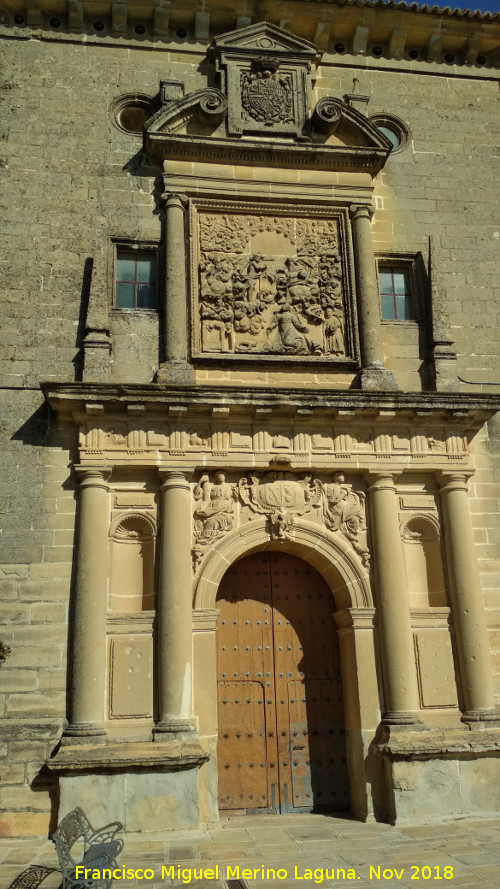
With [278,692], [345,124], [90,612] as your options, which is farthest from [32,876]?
[345,124]

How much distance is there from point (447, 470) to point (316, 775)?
3.47 meters

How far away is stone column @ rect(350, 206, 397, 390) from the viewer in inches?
340

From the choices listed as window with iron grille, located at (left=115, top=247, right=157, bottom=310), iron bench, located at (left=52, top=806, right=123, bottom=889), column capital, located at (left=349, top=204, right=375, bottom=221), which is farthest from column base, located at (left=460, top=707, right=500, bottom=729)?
column capital, located at (left=349, top=204, right=375, bottom=221)

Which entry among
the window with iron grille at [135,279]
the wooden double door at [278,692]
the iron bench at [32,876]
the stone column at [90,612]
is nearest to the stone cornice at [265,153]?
the window with iron grille at [135,279]

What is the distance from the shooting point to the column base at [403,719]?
7570 millimetres

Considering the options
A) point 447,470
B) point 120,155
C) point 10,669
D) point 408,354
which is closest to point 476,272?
point 408,354

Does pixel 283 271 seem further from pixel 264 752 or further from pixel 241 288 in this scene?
pixel 264 752

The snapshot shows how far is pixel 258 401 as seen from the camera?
803 cm

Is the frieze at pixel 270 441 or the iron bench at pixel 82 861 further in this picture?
the frieze at pixel 270 441

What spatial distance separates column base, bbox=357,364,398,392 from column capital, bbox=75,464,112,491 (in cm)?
292

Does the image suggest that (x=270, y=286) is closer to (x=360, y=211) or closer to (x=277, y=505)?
(x=360, y=211)

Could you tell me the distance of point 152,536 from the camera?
795 cm

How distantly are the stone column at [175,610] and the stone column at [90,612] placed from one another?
55 cm

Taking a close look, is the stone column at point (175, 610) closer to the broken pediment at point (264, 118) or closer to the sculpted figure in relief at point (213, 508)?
the sculpted figure in relief at point (213, 508)
